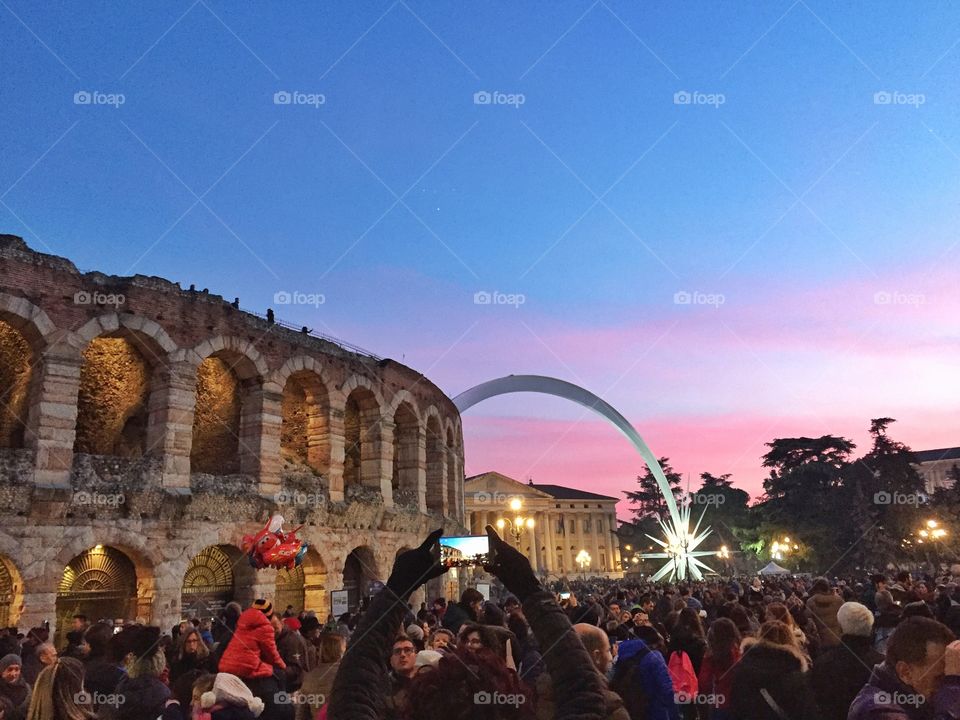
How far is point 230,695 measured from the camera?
4.69 m

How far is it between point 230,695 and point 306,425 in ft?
63.2

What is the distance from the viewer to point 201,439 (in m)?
21.0

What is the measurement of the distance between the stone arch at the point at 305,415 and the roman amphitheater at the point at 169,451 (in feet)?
0.20

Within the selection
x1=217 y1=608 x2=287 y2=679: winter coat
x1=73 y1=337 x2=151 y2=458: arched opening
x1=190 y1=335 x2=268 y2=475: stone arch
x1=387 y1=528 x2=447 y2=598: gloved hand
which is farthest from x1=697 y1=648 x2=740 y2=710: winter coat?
x1=73 y1=337 x2=151 y2=458: arched opening

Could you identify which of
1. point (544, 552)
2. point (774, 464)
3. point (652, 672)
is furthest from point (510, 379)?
point (652, 672)

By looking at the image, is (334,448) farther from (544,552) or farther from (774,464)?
(544,552)

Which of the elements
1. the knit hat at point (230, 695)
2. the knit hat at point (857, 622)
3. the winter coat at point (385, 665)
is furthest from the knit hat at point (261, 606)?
the knit hat at point (857, 622)

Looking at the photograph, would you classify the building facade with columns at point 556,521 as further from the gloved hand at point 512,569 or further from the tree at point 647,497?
the gloved hand at point 512,569

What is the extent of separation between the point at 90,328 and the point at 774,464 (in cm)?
5237

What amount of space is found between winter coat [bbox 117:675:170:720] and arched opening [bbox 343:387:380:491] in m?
18.0

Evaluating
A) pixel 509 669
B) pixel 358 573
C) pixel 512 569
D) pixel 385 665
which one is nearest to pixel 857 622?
pixel 509 669

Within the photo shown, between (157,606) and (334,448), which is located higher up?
(334,448)

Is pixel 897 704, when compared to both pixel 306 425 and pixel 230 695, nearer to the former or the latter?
pixel 230 695

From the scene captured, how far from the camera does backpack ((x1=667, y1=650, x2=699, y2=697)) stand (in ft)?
20.8
